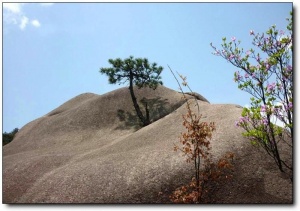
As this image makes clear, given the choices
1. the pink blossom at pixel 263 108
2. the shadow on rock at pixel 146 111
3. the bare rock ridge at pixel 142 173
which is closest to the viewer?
the pink blossom at pixel 263 108

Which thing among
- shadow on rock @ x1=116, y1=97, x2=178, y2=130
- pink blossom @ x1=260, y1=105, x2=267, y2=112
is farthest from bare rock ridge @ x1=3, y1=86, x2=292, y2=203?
shadow on rock @ x1=116, y1=97, x2=178, y2=130

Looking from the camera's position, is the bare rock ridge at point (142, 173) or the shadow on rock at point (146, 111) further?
the shadow on rock at point (146, 111)

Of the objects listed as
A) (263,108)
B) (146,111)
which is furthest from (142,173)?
(146,111)

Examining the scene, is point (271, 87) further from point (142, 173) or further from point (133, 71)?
point (133, 71)

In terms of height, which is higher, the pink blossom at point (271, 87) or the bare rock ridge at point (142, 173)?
the pink blossom at point (271, 87)

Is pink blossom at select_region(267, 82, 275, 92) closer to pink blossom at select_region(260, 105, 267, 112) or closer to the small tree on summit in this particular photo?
pink blossom at select_region(260, 105, 267, 112)

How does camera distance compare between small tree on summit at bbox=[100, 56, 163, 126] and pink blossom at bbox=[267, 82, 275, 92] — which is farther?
small tree on summit at bbox=[100, 56, 163, 126]

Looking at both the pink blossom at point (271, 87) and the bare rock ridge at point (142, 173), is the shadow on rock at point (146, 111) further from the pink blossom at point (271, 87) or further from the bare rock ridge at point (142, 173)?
the pink blossom at point (271, 87)

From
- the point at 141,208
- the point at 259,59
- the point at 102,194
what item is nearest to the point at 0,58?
the point at 102,194

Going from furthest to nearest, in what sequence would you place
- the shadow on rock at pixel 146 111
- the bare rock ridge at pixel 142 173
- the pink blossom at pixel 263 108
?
the shadow on rock at pixel 146 111 < the bare rock ridge at pixel 142 173 < the pink blossom at pixel 263 108

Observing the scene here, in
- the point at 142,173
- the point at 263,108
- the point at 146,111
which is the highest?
the point at 146,111

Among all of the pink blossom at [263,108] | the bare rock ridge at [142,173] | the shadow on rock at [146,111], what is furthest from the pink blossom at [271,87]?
the shadow on rock at [146,111]

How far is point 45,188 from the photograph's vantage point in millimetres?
12203

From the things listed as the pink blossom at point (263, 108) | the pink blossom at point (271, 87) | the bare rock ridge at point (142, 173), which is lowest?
the bare rock ridge at point (142, 173)
